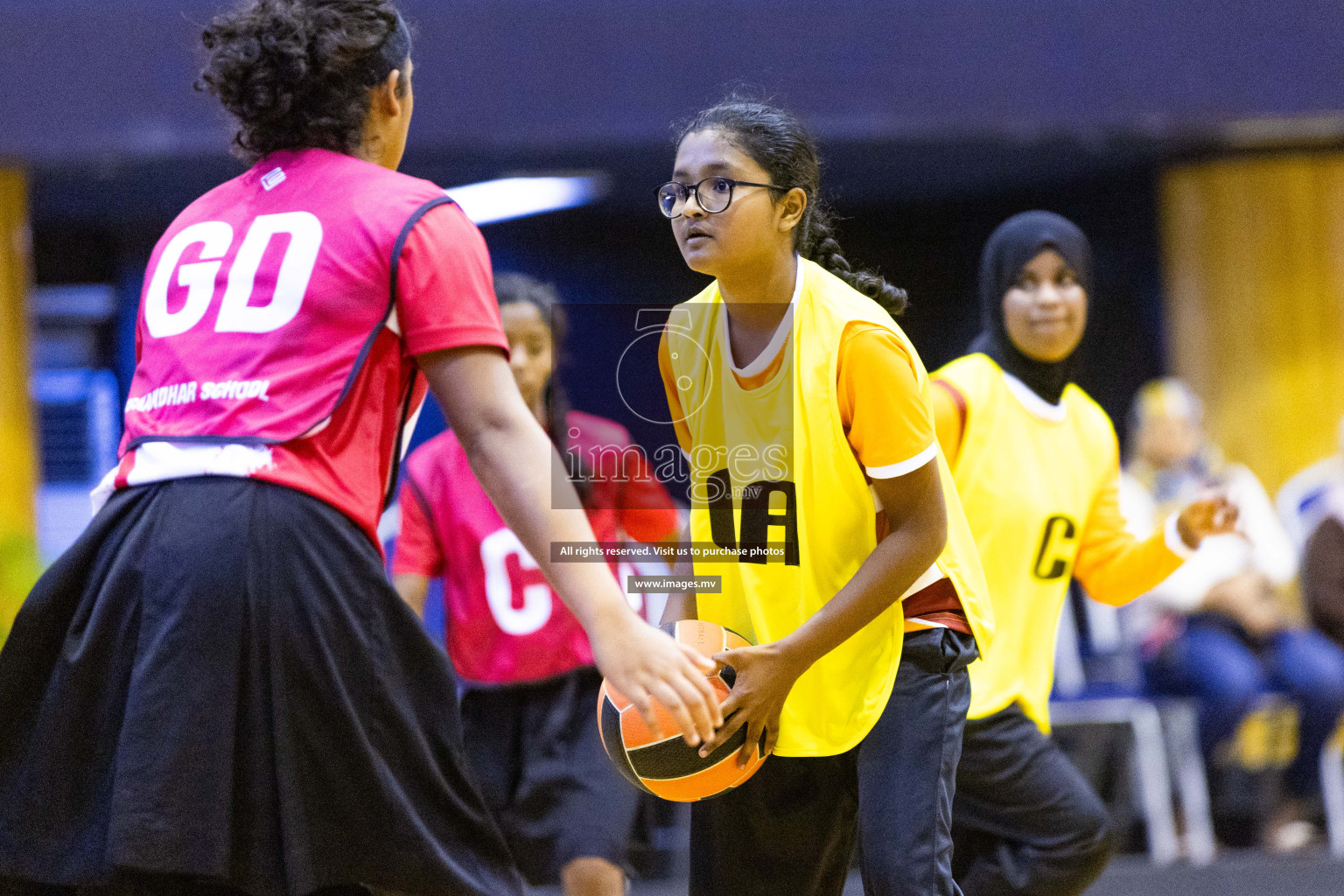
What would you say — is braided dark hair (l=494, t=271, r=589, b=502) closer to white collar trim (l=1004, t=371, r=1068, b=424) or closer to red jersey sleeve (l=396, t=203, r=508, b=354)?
white collar trim (l=1004, t=371, r=1068, b=424)

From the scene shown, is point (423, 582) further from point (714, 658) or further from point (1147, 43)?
point (1147, 43)

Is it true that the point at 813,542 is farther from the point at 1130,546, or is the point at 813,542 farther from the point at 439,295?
the point at 1130,546

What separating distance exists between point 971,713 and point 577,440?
153 centimetres

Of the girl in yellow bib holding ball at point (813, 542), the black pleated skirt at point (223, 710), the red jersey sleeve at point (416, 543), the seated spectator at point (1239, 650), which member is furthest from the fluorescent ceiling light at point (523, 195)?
the black pleated skirt at point (223, 710)

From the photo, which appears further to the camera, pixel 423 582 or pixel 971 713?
pixel 423 582

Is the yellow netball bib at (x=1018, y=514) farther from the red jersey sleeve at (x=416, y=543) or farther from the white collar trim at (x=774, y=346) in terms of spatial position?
the red jersey sleeve at (x=416, y=543)

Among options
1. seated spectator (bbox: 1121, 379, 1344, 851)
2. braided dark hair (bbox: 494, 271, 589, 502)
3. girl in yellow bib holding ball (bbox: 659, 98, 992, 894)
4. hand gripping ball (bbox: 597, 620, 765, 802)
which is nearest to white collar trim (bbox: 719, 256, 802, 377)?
girl in yellow bib holding ball (bbox: 659, 98, 992, 894)

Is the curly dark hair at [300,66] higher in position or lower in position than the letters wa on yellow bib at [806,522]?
higher

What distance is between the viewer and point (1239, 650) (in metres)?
6.48

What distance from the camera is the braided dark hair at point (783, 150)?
8.58 ft

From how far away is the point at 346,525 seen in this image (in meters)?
1.90

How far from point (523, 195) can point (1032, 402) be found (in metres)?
5.81

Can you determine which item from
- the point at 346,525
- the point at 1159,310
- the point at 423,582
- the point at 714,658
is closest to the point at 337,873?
the point at 346,525

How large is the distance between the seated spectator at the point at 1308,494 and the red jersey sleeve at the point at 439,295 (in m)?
5.86
